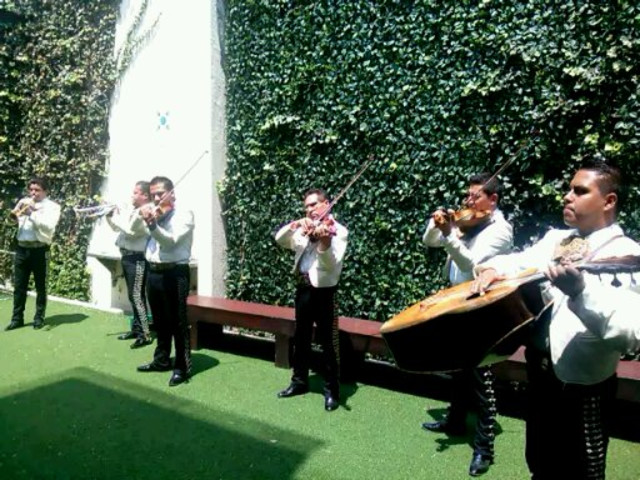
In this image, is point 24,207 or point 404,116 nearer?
point 404,116

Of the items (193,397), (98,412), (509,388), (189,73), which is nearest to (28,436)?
(98,412)

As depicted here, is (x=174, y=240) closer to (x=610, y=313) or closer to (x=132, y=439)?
(x=132, y=439)

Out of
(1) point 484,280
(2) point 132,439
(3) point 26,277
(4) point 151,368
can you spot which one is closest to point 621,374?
(1) point 484,280

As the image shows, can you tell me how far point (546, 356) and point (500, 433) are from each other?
70.6 inches

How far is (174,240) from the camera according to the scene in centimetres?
429

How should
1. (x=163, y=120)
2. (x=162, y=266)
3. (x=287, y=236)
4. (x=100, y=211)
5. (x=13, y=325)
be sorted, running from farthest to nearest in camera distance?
(x=100, y=211) → (x=163, y=120) → (x=13, y=325) → (x=162, y=266) → (x=287, y=236)

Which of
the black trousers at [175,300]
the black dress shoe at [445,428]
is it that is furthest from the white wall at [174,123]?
the black dress shoe at [445,428]

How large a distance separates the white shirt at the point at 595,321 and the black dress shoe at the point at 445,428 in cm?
178

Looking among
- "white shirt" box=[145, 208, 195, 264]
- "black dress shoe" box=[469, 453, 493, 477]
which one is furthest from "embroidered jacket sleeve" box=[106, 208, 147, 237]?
"black dress shoe" box=[469, 453, 493, 477]

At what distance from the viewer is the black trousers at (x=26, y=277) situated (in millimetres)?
6211

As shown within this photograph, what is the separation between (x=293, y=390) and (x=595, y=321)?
2882mm

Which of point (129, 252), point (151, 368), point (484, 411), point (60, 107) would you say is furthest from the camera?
point (60, 107)

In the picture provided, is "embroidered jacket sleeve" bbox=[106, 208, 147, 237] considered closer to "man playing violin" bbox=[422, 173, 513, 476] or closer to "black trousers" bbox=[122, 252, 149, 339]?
"black trousers" bbox=[122, 252, 149, 339]

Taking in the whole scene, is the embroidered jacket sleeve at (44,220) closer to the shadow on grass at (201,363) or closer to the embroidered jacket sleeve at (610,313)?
the shadow on grass at (201,363)
